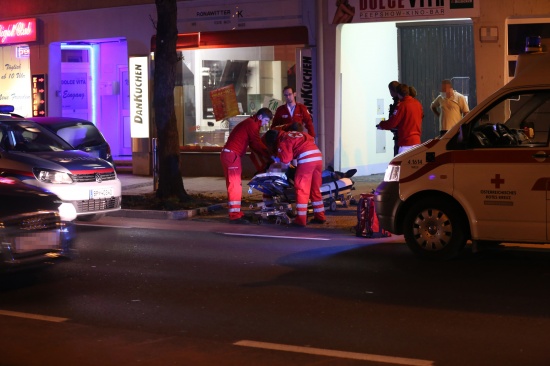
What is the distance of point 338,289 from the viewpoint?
945cm

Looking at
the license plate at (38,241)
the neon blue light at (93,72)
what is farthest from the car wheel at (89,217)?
the neon blue light at (93,72)

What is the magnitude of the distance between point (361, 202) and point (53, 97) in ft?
45.2

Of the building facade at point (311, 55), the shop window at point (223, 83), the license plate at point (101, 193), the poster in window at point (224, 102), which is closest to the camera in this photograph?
the license plate at point (101, 193)

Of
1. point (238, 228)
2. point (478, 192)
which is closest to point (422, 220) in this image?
point (478, 192)

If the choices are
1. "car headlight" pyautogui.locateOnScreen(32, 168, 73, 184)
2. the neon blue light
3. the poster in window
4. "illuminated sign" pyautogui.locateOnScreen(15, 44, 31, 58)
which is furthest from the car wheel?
"illuminated sign" pyautogui.locateOnScreen(15, 44, 31, 58)

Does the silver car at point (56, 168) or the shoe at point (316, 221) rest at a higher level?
the silver car at point (56, 168)

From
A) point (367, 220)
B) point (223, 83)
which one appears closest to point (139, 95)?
point (223, 83)

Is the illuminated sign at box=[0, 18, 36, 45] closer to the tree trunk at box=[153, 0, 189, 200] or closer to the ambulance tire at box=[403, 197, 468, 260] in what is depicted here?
the tree trunk at box=[153, 0, 189, 200]

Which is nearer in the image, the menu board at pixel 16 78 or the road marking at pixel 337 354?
A: the road marking at pixel 337 354

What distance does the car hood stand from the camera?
13.4 metres

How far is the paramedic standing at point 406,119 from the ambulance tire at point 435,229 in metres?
4.03

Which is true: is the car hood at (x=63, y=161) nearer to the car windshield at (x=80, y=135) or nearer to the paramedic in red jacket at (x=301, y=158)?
the paramedic in red jacket at (x=301, y=158)

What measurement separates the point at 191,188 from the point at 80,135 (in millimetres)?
2961

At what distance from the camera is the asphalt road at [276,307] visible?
23.4 ft
